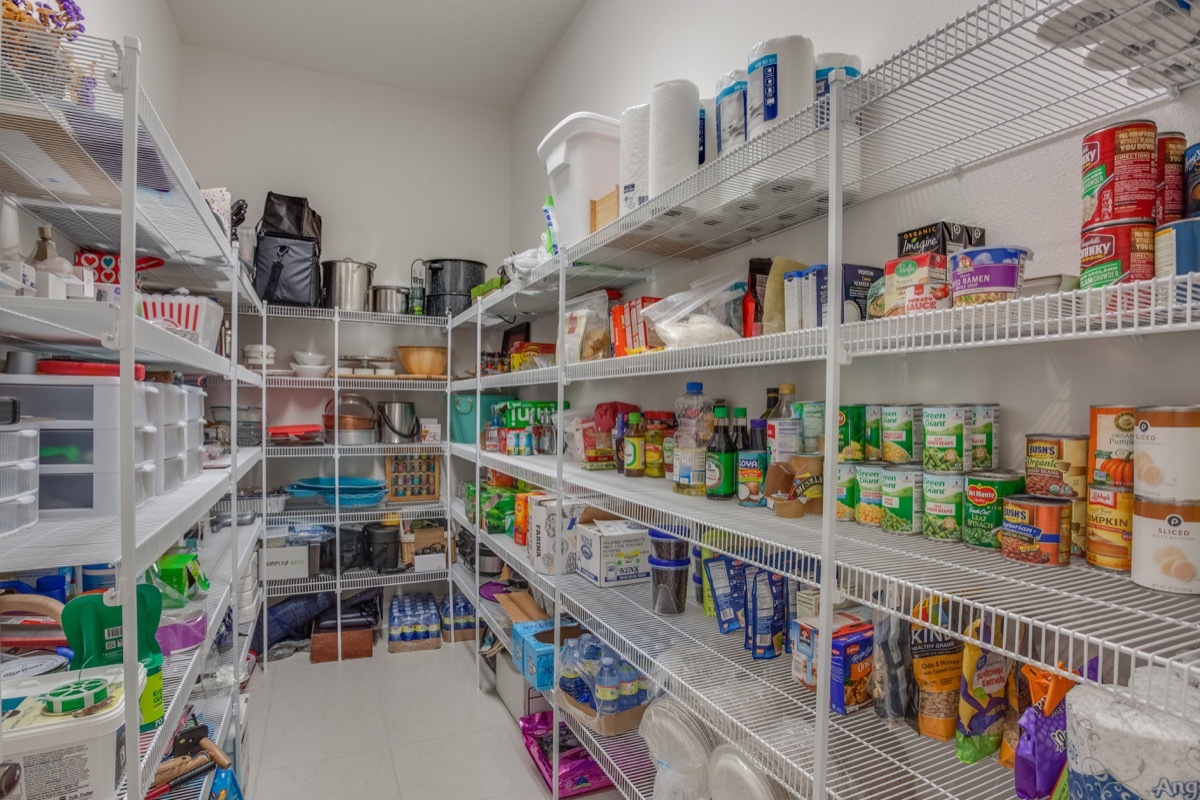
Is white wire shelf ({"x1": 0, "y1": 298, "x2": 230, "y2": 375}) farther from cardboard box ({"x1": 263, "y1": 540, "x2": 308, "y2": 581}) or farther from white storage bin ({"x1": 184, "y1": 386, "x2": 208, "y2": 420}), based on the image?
cardboard box ({"x1": 263, "y1": 540, "x2": 308, "y2": 581})

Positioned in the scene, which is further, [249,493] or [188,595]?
[249,493]

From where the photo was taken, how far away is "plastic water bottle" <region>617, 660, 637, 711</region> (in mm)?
1927

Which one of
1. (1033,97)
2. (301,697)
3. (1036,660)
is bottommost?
(301,697)

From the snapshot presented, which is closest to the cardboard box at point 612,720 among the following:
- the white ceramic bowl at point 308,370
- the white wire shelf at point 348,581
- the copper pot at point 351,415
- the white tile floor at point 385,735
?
the white tile floor at point 385,735

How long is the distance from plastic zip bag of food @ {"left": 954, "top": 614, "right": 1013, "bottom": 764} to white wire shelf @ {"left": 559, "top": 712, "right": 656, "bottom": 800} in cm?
88

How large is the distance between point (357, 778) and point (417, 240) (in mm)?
3000

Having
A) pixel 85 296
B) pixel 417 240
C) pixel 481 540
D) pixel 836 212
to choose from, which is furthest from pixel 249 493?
pixel 836 212

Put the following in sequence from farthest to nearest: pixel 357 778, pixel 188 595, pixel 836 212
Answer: pixel 357 778, pixel 188 595, pixel 836 212

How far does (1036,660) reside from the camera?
72cm

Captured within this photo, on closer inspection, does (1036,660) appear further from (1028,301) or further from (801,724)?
(801,724)

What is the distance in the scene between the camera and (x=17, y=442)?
1.18 m

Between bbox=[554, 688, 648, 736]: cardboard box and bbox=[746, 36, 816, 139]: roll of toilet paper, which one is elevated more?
bbox=[746, 36, 816, 139]: roll of toilet paper

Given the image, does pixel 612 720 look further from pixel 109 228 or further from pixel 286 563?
pixel 286 563

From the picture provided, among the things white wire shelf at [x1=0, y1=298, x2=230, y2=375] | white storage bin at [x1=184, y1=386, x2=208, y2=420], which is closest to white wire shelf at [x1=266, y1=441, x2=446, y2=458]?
white storage bin at [x1=184, y1=386, x2=208, y2=420]
